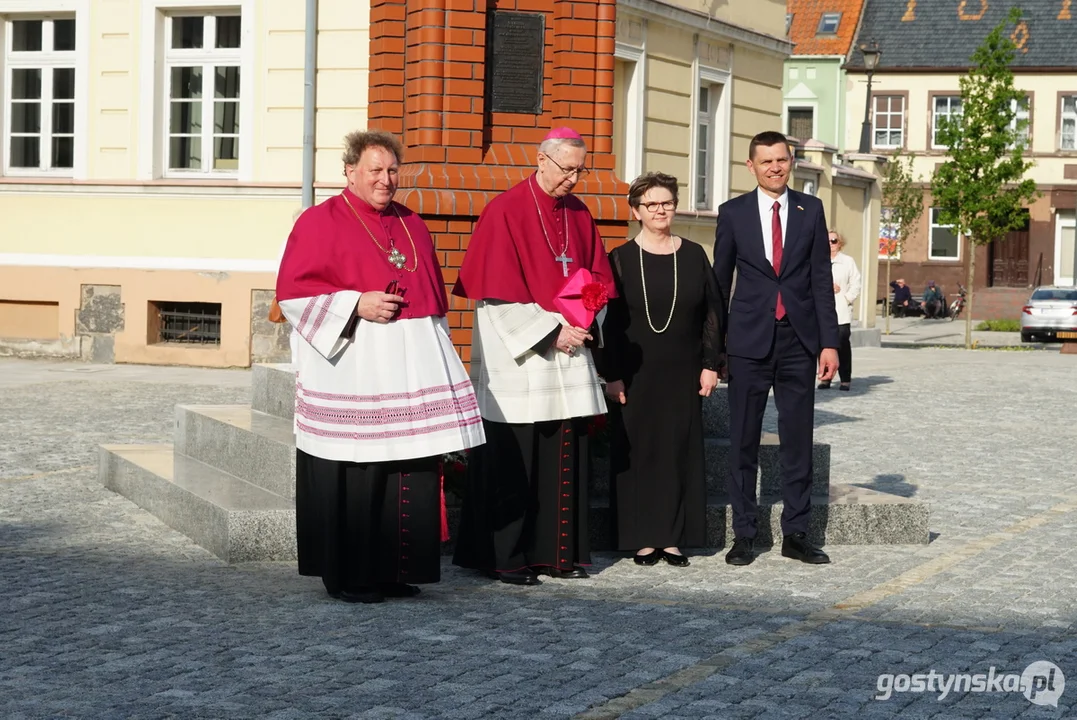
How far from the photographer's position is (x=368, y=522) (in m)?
6.86

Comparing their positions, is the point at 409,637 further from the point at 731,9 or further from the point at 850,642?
the point at 731,9

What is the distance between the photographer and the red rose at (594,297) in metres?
7.12

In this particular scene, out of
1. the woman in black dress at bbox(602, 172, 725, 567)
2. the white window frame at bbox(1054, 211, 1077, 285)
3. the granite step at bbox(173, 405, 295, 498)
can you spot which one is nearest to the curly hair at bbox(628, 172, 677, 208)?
the woman in black dress at bbox(602, 172, 725, 567)

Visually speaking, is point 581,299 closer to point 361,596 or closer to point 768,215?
point 768,215

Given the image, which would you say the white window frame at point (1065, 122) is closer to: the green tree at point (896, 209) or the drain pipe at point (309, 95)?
the green tree at point (896, 209)

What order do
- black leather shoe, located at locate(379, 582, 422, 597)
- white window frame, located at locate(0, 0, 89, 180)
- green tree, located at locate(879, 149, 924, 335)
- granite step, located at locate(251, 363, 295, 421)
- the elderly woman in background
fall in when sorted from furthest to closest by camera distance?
green tree, located at locate(879, 149, 924, 335), white window frame, located at locate(0, 0, 89, 180), the elderly woman in background, granite step, located at locate(251, 363, 295, 421), black leather shoe, located at locate(379, 582, 422, 597)

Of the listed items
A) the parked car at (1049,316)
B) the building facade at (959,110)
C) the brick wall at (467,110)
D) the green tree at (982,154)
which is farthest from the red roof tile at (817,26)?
the brick wall at (467,110)

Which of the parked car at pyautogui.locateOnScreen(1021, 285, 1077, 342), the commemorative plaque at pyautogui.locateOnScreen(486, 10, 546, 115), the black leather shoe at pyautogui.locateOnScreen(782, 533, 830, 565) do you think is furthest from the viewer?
the parked car at pyautogui.locateOnScreen(1021, 285, 1077, 342)

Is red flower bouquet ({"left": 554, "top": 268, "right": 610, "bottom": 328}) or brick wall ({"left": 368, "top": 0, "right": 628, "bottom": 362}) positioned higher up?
brick wall ({"left": 368, "top": 0, "right": 628, "bottom": 362})

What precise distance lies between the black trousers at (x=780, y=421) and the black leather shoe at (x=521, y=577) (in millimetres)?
1115

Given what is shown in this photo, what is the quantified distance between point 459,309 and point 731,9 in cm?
1576

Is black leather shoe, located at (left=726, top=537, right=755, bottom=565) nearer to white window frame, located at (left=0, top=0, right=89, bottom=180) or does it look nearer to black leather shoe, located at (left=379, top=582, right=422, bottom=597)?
black leather shoe, located at (left=379, top=582, right=422, bottom=597)

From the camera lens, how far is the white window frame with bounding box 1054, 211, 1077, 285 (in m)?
55.2

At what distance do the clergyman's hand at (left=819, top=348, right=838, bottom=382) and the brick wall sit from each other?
2149mm
